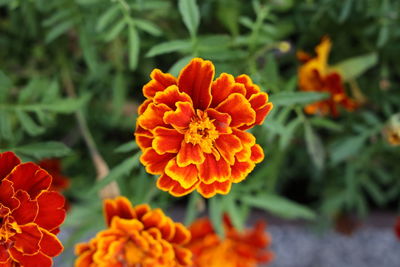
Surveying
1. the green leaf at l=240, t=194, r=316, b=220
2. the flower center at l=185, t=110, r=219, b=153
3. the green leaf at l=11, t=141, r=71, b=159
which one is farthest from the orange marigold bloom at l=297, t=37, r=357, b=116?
the green leaf at l=11, t=141, r=71, b=159

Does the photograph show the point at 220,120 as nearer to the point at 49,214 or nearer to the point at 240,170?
the point at 240,170

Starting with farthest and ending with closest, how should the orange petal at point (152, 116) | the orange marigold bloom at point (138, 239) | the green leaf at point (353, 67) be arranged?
the green leaf at point (353, 67)
the orange marigold bloom at point (138, 239)
the orange petal at point (152, 116)

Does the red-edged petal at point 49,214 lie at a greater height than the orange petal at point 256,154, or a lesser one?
lesser

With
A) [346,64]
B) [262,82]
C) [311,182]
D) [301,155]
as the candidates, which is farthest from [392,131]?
[311,182]

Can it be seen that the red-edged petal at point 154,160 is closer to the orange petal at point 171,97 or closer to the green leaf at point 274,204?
the orange petal at point 171,97

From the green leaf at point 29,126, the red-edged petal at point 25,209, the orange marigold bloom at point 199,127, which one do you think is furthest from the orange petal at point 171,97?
the green leaf at point 29,126

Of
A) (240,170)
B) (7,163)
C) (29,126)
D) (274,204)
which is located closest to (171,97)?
(240,170)
